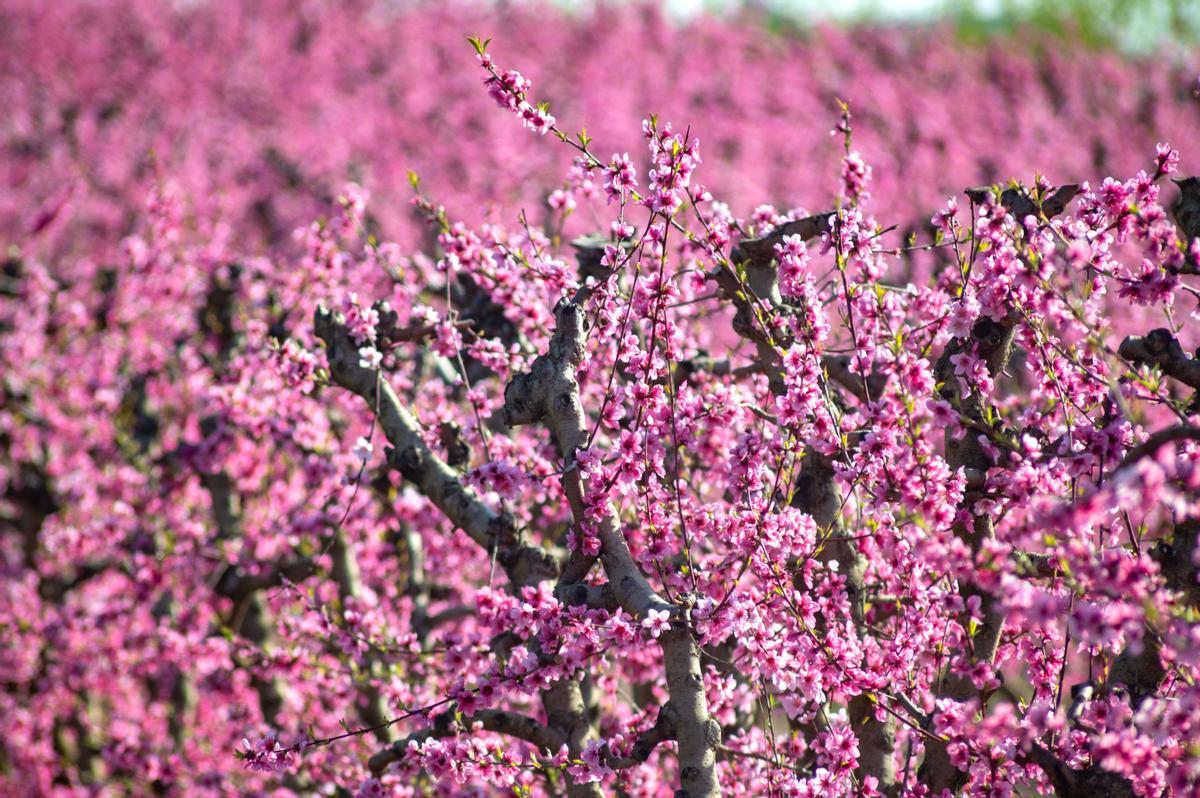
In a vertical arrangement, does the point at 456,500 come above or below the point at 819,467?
below

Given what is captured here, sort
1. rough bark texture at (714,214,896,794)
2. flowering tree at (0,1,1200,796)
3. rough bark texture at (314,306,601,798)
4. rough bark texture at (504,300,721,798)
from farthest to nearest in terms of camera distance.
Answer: rough bark texture at (314,306,601,798), rough bark texture at (714,214,896,794), rough bark texture at (504,300,721,798), flowering tree at (0,1,1200,796)

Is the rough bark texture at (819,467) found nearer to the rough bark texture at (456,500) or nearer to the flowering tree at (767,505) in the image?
the flowering tree at (767,505)

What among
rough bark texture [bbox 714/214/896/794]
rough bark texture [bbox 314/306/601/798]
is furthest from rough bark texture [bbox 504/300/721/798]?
rough bark texture [bbox 714/214/896/794]

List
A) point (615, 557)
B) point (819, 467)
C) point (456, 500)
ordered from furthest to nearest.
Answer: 1. point (456, 500)
2. point (819, 467)
3. point (615, 557)

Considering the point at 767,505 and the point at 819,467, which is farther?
the point at 819,467

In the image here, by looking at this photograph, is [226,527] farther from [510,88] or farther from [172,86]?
[172,86]

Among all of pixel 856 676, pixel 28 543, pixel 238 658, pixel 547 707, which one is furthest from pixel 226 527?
pixel 856 676

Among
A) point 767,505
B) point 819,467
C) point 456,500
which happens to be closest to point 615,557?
point 767,505

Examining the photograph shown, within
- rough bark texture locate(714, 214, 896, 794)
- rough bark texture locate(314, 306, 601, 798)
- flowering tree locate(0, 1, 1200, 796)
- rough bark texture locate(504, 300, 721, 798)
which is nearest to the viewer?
flowering tree locate(0, 1, 1200, 796)

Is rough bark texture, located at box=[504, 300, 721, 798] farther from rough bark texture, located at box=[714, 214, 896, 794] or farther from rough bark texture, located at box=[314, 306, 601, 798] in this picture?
rough bark texture, located at box=[714, 214, 896, 794]

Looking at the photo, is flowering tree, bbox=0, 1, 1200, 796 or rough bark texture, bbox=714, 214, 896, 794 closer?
flowering tree, bbox=0, 1, 1200, 796

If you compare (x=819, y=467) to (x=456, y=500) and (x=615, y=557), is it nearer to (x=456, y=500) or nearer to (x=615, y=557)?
(x=615, y=557)

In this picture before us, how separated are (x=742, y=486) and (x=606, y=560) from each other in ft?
2.31

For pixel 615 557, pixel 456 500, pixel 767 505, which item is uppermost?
pixel 456 500
